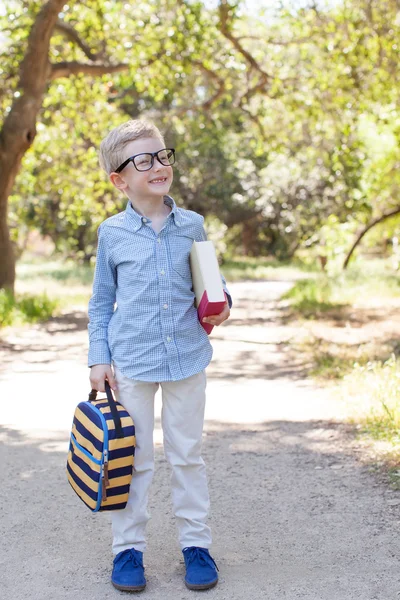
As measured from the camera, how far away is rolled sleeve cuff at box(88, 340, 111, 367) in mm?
3191

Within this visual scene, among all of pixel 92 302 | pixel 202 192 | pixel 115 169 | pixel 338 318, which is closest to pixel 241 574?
pixel 92 302

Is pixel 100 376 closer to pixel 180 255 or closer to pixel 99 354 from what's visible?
pixel 99 354

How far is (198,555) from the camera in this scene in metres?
3.22

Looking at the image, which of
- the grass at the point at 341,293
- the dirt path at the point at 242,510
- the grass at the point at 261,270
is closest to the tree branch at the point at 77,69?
the grass at the point at 341,293

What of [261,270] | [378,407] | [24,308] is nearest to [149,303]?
[378,407]

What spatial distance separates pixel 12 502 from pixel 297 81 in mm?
11327

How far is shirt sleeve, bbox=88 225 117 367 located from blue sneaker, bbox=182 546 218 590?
33.1 inches

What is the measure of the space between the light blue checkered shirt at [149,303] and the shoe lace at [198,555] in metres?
0.71

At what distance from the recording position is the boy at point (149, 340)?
10.4 ft

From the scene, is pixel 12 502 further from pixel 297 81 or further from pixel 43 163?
pixel 43 163

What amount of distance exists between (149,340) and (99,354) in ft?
0.70

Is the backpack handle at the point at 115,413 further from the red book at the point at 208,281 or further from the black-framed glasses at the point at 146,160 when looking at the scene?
the black-framed glasses at the point at 146,160

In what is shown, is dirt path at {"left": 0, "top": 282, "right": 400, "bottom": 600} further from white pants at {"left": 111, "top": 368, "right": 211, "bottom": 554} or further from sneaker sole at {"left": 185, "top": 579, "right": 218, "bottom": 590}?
white pants at {"left": 111, "top": 368, "right": 211, "bottom": 554}

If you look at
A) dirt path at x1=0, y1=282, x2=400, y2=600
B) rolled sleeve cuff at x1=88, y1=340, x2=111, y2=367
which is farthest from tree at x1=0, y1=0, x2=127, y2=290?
rolled sleeve cuff at x1=88, y1=340, x2=111, y2=367
